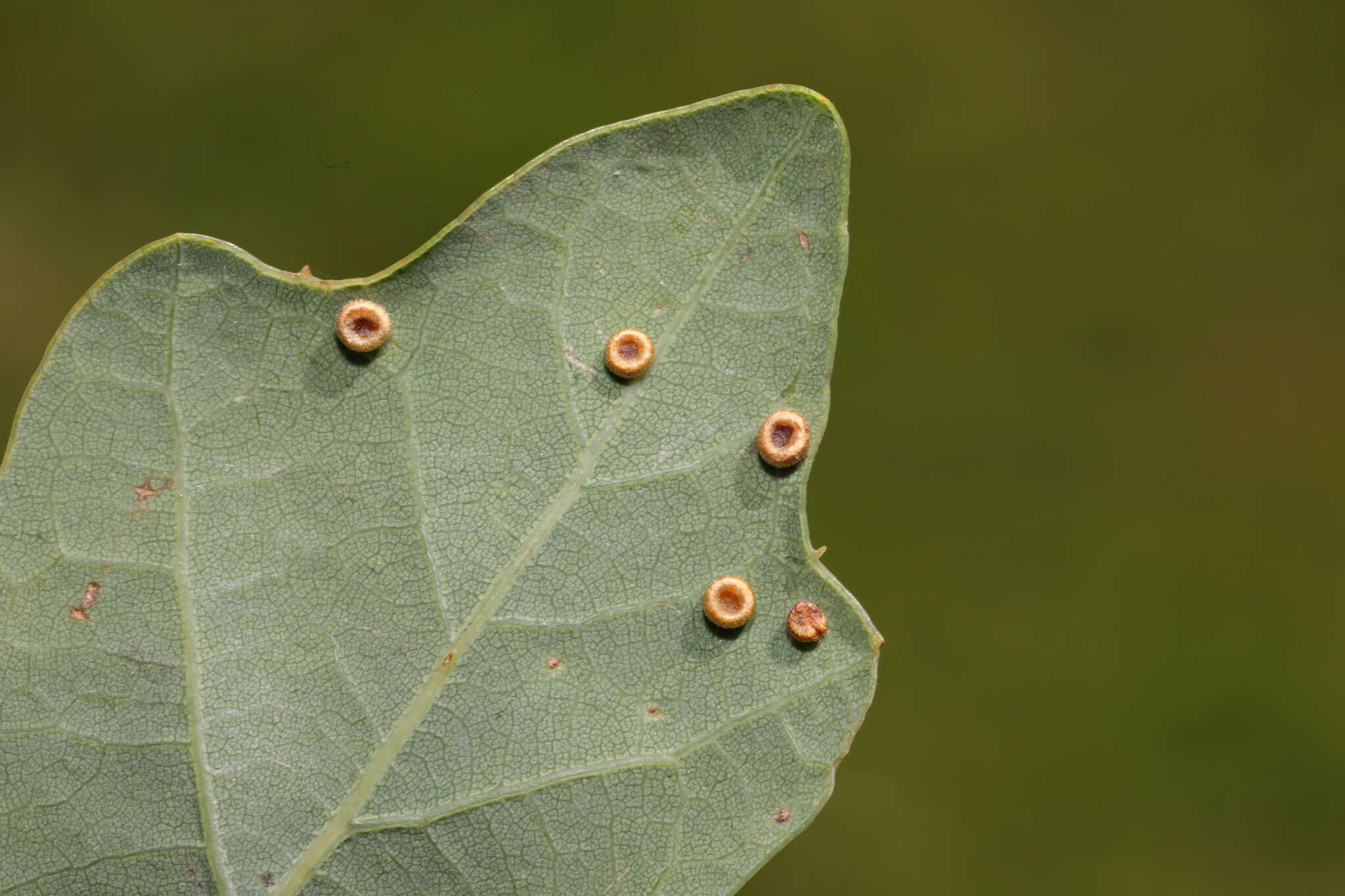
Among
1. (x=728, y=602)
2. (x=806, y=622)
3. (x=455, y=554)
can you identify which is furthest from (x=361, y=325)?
(x=806, y=622)

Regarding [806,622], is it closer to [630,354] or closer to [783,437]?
[783,437]

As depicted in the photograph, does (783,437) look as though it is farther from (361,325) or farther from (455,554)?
(361,325)

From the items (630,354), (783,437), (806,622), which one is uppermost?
(630,354)

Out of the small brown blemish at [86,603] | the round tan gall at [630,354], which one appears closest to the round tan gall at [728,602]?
the round tan gall at [630,354]

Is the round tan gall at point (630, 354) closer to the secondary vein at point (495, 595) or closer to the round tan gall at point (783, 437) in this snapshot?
the secondary vein at point (495, 595)

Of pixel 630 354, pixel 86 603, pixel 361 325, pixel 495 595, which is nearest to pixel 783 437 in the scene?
pixel 630 354

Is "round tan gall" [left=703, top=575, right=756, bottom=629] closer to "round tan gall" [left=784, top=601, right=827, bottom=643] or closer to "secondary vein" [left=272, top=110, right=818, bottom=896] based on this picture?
"round tan gall" [left=784, top=601, right=827, bottom=643]

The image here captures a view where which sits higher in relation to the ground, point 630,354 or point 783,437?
point 630,354
